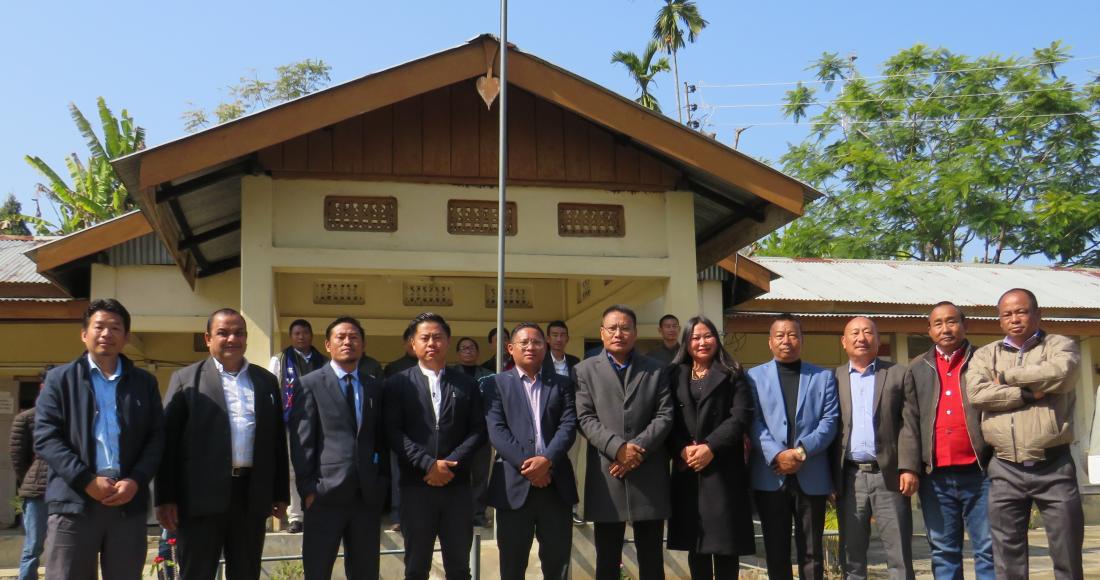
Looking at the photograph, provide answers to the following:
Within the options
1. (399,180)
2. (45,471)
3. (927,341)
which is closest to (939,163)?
(927,341)

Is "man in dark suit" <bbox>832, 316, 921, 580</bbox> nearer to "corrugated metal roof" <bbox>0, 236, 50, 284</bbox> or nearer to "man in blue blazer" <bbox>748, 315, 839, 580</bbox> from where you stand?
"man in blue blazer" <bbox>748, 315, 839, 580</bbox>

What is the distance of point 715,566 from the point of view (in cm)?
642

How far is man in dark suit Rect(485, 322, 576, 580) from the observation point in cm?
618

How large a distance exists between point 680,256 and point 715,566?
352 cm

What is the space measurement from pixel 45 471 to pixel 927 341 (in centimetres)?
1318

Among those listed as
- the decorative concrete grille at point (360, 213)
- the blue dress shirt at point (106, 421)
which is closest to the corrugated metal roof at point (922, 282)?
the decorative concrete grille at point (360, 213)

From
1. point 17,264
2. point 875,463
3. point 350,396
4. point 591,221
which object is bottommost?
point 875,463

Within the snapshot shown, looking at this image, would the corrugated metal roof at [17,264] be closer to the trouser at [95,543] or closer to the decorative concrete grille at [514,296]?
the decorative concrete grille at [514,296]

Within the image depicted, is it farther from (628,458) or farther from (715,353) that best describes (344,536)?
(715,353)

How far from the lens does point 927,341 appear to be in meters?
16.5

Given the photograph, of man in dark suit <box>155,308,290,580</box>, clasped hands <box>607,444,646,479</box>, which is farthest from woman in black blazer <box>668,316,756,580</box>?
man in dark suit <box>155,308,290,580</box>

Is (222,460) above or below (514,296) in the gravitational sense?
below

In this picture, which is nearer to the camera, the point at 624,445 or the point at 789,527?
the point at 624,445

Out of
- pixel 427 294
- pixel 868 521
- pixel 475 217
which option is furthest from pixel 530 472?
pixel 427 294
